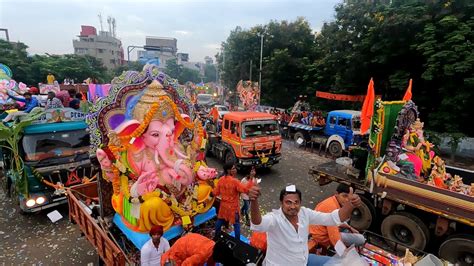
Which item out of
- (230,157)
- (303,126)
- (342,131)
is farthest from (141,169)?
(303,126)

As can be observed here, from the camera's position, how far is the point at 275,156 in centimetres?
1011

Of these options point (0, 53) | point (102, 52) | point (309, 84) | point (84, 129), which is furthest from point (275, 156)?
point (102, 52)

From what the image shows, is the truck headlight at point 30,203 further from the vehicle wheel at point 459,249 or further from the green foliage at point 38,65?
the green foliage at point 38,65

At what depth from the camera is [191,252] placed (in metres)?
3.18

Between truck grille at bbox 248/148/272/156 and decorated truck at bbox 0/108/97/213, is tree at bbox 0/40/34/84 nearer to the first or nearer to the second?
decorated truck at bbox 0/108/97/213

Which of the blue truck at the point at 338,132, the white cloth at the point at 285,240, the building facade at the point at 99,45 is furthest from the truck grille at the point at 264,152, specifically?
the building facade at the point at 99,45

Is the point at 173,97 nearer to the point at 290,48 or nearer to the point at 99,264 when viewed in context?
the point at 99,264

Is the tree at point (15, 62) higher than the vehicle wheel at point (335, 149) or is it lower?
higher

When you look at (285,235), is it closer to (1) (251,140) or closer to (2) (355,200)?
(2) (355,200)

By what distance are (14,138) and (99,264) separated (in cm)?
364

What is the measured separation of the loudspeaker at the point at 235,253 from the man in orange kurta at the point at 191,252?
0.29ft

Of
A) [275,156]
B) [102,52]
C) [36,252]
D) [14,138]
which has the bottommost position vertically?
[36,252]

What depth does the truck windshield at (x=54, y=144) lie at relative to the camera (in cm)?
622

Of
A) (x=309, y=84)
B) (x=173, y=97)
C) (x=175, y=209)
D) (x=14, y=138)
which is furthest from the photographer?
(x=309, y=84)
